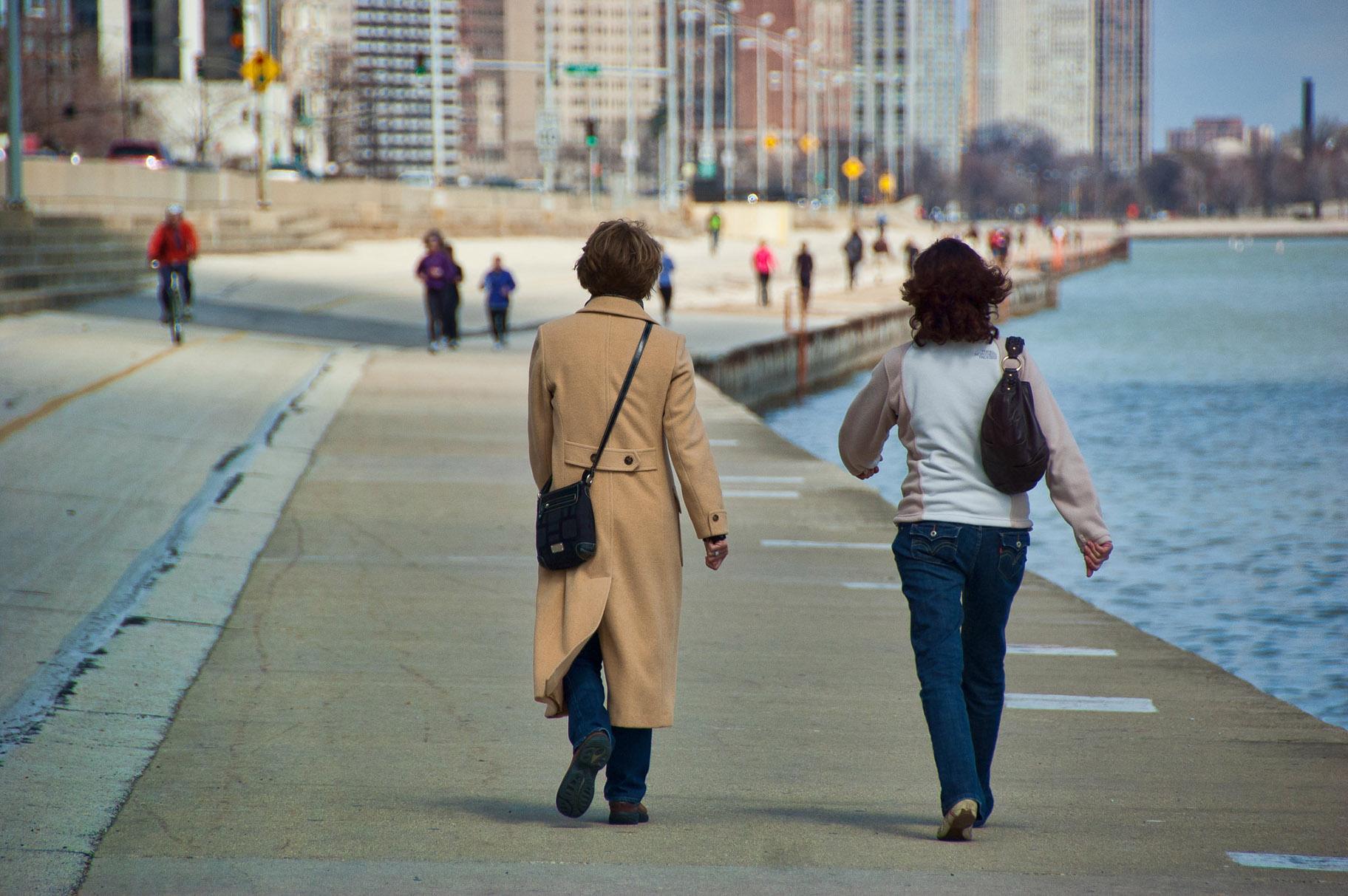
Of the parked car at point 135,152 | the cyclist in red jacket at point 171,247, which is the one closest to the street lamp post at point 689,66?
the parked car at point 135,152

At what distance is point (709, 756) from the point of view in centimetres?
634

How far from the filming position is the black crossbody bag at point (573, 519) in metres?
4.80

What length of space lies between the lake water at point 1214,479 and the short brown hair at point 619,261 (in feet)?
26.7

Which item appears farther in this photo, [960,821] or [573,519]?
[960,821]

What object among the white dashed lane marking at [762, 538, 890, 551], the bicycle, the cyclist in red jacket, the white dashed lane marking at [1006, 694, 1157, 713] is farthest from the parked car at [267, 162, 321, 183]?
the white dashed lane marking at [1006, 694, 1157, 713]

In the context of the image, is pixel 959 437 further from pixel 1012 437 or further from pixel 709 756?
pixel 709 756

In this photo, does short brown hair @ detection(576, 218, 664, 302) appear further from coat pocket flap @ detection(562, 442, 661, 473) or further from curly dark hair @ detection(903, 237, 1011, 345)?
curly dark hair @ detection(903, 237, 1011, 345)

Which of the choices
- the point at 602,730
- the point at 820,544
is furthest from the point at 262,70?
the point at 602,730

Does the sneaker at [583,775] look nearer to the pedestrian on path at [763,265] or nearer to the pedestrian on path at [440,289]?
the pedestrian on path at [440,289]

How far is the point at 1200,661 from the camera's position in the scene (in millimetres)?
8773

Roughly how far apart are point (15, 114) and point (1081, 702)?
2525 centimetres

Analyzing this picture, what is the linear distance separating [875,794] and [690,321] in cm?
3215

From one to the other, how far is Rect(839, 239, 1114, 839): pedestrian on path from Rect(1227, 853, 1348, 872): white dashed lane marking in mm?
840

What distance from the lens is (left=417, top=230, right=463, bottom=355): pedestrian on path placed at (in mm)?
25422
